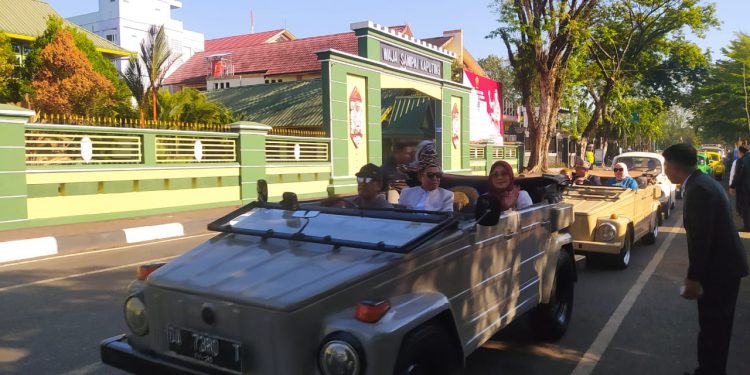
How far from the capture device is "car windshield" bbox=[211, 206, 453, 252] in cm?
310

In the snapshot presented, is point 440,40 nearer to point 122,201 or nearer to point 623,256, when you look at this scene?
point 122,201

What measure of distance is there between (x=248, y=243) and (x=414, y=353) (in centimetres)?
120

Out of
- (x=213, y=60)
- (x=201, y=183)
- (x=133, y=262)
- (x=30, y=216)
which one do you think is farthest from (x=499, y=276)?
(x=213, y=60)

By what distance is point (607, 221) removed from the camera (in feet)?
24.2

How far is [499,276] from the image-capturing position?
12.4ft

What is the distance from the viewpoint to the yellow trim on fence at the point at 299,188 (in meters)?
16.0

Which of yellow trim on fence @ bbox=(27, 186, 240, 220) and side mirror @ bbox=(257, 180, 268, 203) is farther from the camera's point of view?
yellow trim on fence @ bbox=(27, 186, 240, 220)

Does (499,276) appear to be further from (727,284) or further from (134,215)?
(134,215)

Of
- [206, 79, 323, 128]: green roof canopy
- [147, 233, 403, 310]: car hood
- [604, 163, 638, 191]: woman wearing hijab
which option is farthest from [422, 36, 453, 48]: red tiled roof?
[147, 233, 403, 310]: car hood

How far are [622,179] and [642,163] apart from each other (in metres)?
4.57

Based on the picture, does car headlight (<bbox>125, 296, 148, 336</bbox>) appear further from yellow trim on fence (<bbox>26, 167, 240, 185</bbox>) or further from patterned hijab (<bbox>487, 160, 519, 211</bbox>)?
yellow trim on fence (<bbox>26, 167, 240, 185</bbox>)

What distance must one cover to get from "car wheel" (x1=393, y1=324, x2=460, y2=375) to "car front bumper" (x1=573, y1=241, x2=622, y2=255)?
4853mm

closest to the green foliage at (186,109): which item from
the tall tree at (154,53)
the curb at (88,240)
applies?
the tall tree at (154,53)

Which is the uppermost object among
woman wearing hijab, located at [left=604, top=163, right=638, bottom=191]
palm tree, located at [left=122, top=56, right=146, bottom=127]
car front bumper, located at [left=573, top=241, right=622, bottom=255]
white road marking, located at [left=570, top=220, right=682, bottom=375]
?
palm tree, located at [left=122, top=56, right=146, bottom=127]
